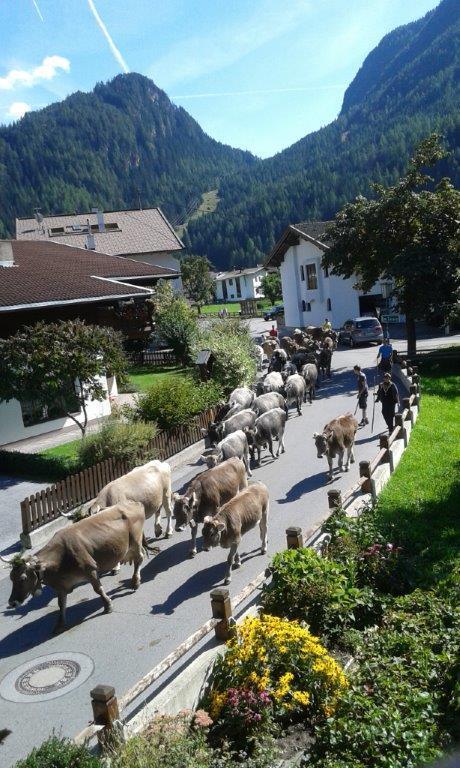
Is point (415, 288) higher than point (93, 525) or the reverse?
higher

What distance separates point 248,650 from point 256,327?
5278 cm

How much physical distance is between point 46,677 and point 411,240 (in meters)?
25.7

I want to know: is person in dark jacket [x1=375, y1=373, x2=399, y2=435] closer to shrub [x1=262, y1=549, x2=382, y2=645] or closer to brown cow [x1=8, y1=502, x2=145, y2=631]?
shrub [x1=262, y1=549, x2=382, y2=645]

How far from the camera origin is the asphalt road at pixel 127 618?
7.82 meters

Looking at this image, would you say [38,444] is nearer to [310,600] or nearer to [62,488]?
[62,488]

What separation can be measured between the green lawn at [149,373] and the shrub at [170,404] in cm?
1008

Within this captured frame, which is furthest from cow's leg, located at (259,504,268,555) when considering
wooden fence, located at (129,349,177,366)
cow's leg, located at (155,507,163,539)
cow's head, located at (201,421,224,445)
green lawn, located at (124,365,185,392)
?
wooden fence, located at (129,349,177,366)

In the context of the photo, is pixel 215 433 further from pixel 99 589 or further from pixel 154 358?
pixel 154 358

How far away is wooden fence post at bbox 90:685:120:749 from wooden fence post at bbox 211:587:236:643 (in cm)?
195

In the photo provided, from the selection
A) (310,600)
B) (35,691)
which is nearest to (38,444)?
(35,691)

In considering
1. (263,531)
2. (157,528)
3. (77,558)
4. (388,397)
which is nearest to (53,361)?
(157,528)

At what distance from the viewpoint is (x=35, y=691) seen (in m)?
8.30

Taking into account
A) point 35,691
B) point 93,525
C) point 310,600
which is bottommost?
point 35,691

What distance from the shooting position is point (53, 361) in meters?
17.5
